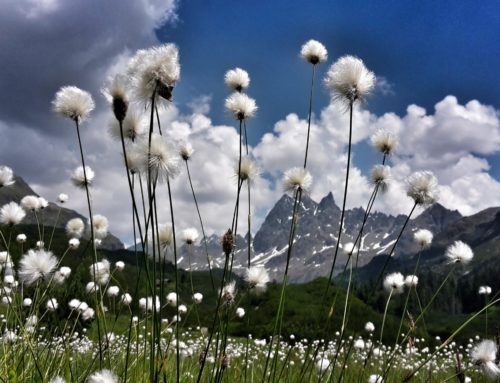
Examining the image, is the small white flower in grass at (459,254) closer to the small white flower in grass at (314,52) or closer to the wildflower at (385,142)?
the wildflower at (385,142)

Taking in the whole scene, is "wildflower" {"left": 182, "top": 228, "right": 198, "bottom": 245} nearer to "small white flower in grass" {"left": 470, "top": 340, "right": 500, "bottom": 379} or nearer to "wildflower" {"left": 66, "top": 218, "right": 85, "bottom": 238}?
"wildflower" {"left": 66, "top": 218, "right": 85, "bottom": 238}

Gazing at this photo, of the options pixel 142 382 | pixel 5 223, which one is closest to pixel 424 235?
pixel 142 382

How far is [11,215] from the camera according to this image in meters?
4.51

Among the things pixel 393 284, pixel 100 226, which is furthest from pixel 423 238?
pixel 100 226

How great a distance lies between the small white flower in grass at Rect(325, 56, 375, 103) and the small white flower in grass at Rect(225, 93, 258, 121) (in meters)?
0.70

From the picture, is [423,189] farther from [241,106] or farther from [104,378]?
[104,378]

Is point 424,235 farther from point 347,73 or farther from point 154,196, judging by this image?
point 154,196

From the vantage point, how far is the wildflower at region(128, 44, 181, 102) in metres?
2.21

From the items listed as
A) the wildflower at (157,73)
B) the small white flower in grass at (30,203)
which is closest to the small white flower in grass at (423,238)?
the wildflower at (157,73)

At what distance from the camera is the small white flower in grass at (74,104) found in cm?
255

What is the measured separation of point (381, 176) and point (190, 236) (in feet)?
5.59

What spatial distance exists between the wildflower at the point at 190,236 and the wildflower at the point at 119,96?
1.83 m

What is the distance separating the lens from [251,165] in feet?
11.8

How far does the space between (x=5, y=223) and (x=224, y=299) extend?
8.87ft
